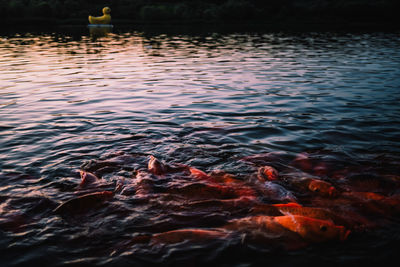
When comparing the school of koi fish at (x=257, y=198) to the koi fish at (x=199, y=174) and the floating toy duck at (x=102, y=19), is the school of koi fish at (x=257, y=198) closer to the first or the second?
the koi fish at (x=199, y=174)

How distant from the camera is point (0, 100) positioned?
10.6 m

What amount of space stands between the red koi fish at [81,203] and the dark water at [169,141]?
9 centimetres

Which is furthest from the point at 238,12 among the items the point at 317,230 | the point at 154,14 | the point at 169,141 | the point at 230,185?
the point at 317,230

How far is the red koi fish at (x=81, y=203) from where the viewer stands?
4.22m

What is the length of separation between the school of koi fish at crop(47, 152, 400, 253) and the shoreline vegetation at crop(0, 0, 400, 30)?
2042 inches

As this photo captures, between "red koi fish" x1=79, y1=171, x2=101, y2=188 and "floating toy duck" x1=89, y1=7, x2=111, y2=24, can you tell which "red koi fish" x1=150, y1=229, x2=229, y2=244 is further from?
"floating toy duck" x1=89, y1=7, x2=111, y2=24

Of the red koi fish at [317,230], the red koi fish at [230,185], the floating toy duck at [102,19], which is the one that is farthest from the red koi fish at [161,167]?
the floating toy duck at [102,19]

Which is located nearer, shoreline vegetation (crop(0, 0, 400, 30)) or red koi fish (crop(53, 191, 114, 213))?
red koi fish (crop(53, 191, 114, 213))

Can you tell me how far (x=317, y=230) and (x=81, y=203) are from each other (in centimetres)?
320

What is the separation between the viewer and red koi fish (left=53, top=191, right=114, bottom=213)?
13.8 feet

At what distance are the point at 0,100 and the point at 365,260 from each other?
38.6 feet

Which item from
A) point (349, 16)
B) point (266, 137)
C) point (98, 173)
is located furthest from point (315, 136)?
point (349, 16)

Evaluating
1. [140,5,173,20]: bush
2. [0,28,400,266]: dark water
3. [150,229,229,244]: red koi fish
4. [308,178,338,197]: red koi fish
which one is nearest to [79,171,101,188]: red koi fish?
[0,28,400,266]: dark water

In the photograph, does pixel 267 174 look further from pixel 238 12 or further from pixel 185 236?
pixel 238 12
